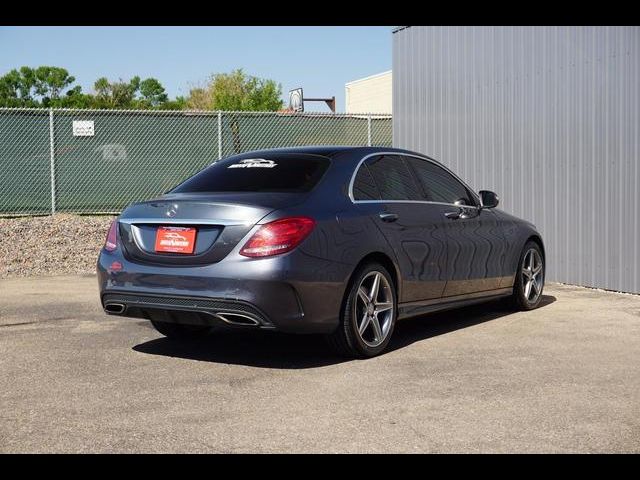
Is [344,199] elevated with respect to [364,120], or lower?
lower

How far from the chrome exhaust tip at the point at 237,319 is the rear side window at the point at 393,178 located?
161cm

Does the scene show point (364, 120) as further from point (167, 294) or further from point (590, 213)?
point (167, 294)

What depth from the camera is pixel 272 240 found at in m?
6.09

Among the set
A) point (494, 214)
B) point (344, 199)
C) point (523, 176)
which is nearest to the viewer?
point (344, 199)

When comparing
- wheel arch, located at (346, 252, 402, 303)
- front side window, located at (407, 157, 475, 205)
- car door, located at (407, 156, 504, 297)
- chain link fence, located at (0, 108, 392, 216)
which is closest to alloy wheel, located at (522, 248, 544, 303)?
car door, located at (407, 156, 504, 297)

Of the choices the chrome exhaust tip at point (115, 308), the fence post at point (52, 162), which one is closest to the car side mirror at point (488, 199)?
the chrome exhaust tip at point (115, 308)

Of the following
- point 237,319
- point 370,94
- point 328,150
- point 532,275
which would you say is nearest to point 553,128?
point 532,275

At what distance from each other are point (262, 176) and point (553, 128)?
5660 millimetres

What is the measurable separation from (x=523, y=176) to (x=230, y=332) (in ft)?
17.9

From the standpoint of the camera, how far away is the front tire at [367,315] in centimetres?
652

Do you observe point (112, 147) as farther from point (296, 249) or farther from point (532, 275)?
point (296, 249)

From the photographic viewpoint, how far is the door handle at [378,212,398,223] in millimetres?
6902

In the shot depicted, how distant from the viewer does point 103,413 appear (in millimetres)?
5117

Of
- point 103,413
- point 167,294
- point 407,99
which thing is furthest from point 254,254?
point 407,99
